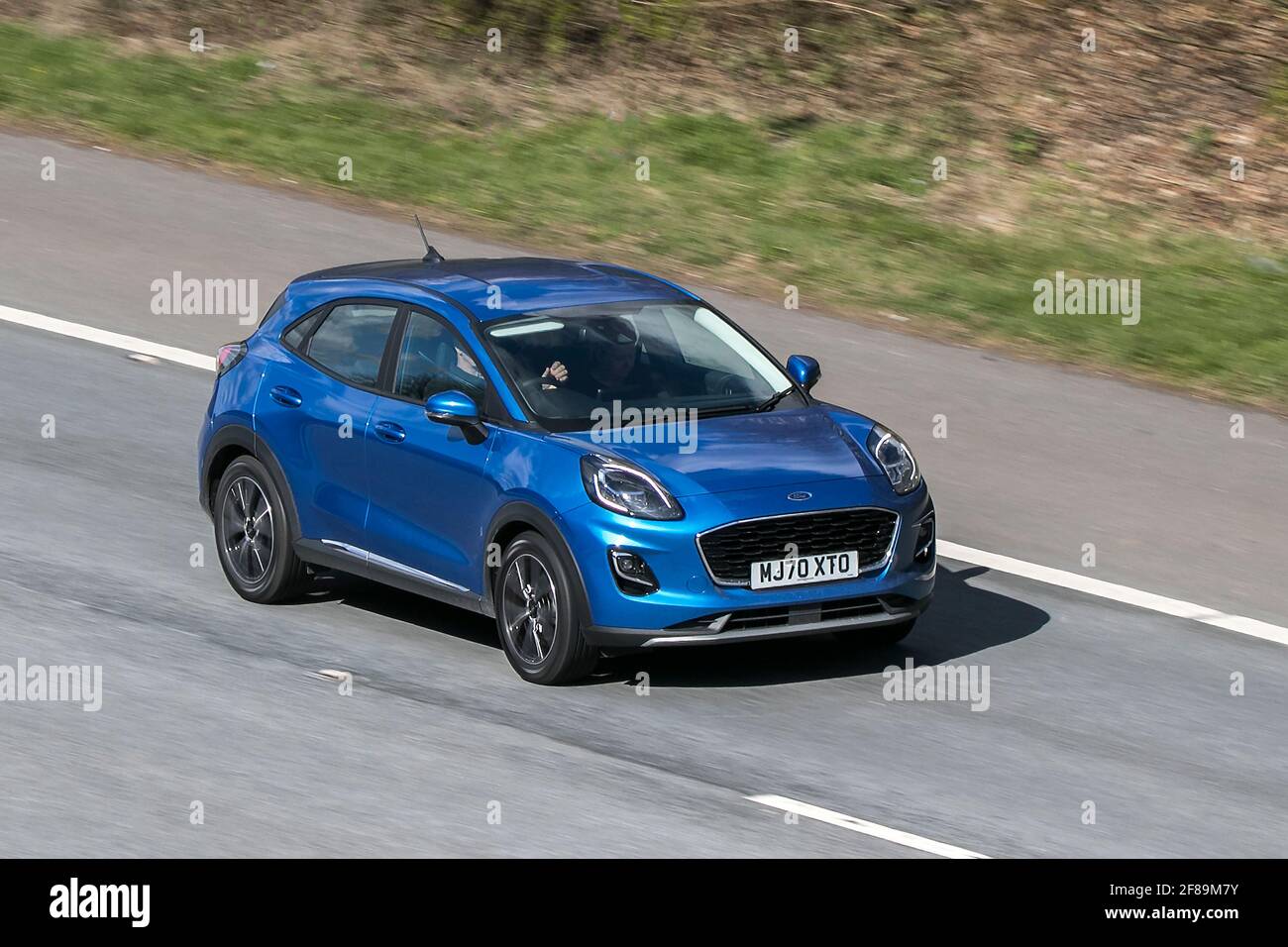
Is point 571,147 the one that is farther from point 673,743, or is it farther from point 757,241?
point 673,743

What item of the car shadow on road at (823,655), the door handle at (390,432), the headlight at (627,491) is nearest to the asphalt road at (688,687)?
the car shadow on road at (823,655)

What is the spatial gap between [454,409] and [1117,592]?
3977 millimetres

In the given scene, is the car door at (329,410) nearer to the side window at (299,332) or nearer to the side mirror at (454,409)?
the side window at (299,332)

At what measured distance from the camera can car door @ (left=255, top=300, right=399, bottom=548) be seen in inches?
411

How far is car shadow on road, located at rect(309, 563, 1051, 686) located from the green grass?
4572 millimetres

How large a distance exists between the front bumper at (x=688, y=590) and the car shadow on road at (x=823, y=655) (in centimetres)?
50

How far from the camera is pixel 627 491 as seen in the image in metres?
9.23

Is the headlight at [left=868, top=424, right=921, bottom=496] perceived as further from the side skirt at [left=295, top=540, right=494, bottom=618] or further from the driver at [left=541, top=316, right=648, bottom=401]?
the side skirt at [left=295, top=540, right=494, bottom=618]

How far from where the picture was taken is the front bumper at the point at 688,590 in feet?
30.1

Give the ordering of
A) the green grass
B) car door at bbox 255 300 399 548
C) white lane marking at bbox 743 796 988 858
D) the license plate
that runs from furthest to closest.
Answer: the green grass < car door at bbox 255 300 399 548 < the license plate < white lane marking at bbox 743 796 988 858
